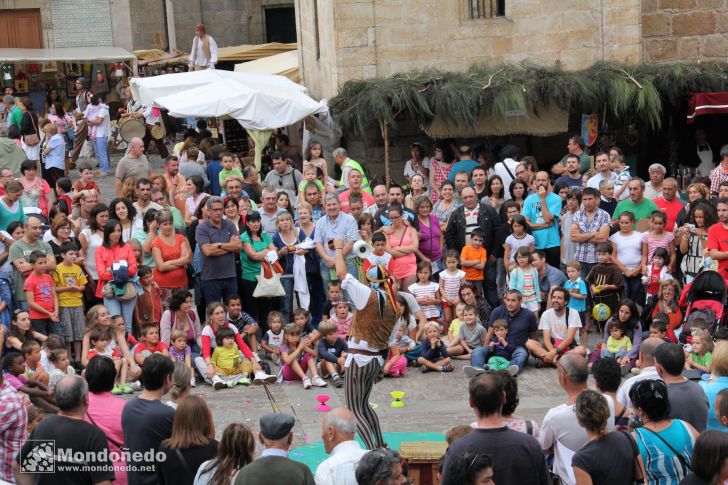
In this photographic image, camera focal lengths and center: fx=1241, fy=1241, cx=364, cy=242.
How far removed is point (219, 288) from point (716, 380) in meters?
6.37

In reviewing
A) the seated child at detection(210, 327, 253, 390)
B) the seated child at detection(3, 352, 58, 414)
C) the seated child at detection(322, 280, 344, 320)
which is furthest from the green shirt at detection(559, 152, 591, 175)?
the seated child at detection(3, 352, 58, 414)

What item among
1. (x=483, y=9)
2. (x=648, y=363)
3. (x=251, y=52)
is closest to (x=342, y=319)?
(x=648, y=363)

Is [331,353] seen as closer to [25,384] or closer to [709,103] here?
[25,384]

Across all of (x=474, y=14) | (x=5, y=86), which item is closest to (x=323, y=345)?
(x=474, y=14)

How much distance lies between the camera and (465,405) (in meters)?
11.6

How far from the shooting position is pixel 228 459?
6691mm

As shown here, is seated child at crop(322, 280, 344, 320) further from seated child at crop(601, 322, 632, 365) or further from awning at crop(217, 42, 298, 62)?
awning at crop(217, 42, 298, 62)

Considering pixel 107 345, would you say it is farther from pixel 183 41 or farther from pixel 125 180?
pixel 183 41

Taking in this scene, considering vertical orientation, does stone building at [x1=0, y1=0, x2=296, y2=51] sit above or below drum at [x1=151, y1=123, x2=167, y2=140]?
above

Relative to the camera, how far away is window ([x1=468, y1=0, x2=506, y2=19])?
17750 millimetres

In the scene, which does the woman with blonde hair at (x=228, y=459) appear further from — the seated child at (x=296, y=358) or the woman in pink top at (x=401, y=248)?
the woman in pink top at (x=401, y=248)

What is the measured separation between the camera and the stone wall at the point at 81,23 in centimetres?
2812

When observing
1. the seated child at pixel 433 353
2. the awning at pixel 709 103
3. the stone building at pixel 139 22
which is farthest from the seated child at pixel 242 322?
the stone building at pixel 139 22

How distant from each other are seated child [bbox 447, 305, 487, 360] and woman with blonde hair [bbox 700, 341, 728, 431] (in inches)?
196
